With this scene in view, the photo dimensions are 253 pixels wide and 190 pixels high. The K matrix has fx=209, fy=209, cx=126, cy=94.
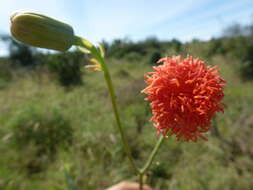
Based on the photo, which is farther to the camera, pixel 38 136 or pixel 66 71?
pixel 66 71

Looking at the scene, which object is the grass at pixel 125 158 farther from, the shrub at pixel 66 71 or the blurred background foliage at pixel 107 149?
the shrub at pixel 66 71

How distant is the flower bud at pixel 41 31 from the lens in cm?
84

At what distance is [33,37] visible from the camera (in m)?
0.86

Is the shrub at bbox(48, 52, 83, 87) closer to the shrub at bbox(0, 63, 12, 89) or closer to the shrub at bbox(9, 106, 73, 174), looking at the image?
the shrub at bbox(9, 106, 73, 174)

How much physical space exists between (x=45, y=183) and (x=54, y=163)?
431mm

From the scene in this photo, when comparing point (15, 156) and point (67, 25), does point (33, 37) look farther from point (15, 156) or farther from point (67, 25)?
point (15, 156)

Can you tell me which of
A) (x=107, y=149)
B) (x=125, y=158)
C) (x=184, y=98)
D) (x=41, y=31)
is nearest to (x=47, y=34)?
(x=41, y=31)

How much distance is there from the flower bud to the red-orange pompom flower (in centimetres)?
40

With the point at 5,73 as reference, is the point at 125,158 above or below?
above

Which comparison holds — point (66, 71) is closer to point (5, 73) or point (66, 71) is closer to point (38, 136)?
point (38, 136)

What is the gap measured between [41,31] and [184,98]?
0.63m

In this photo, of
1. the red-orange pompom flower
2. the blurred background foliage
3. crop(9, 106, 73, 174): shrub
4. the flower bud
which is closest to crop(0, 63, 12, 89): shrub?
the blurred background foliage

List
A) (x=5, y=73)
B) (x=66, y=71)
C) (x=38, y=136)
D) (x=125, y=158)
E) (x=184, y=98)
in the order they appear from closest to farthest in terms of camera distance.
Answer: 1. (x=184, y=98)
2. (x=125, y=158)
3. (x=38, y=136)
4. (x=66, y=71)
5. (x=5, y=73)

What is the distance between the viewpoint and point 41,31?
857 mm
